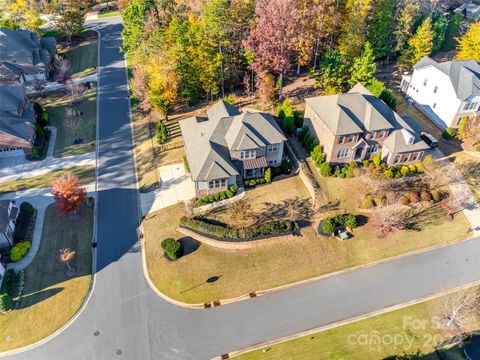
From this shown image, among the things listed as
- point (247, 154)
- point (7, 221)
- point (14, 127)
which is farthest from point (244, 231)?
point (14, 127)

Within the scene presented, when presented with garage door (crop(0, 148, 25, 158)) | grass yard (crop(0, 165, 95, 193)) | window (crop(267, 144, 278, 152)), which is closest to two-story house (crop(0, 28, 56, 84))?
garage door (crop(0, 148, 25, 158))

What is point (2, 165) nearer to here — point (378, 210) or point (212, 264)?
point (212, 264)

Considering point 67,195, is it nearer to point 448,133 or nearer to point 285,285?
point 285,285

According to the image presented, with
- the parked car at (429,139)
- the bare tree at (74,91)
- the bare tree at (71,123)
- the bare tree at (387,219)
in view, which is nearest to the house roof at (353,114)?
the parked car at (429,139)

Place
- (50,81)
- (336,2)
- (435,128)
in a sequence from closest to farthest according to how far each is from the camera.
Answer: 1. (435,128)
2. (336,2)
3. (50,81)

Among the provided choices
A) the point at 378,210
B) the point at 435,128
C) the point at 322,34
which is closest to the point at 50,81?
the point at 322,34

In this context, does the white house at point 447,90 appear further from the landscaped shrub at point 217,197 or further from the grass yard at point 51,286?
the grass yard at point 51,286

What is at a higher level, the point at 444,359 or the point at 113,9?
the point at 113,9
